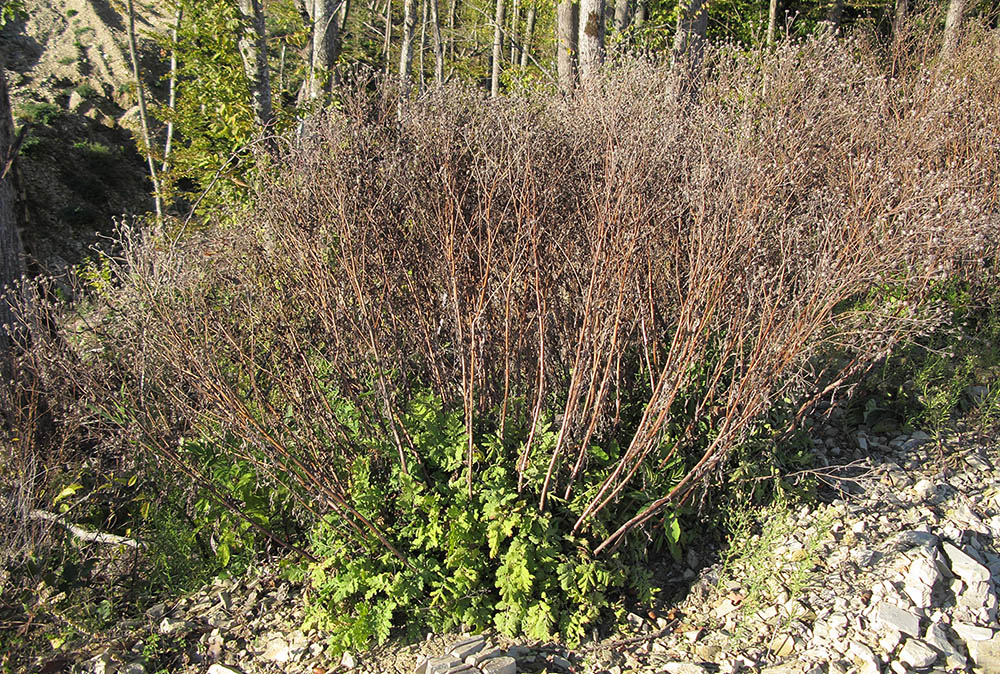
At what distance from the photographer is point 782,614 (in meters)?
3.03

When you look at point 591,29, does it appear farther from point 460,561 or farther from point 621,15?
point 460,561

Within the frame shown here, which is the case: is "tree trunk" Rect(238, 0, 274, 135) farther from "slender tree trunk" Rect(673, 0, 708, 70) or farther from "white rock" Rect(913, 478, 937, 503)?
"white rock" Rect(913, 478, 937, 503)

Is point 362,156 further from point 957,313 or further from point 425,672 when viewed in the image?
point 957,313

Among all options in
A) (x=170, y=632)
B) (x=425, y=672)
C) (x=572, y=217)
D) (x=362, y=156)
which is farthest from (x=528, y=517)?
(x=362, y=156)

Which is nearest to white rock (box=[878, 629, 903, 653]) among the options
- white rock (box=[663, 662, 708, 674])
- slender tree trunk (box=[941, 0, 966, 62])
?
white rock (box=[663, 662, 708, 674])

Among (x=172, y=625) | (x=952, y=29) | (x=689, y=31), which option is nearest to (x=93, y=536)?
(x=172, y=625)

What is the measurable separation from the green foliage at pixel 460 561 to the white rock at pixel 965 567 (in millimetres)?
1398

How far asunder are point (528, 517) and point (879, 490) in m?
2.03

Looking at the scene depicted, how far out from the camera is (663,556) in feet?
11.7

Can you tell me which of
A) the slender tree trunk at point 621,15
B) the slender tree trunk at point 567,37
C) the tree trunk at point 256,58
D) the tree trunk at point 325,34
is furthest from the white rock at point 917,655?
the slender tree trunk at point 621,15

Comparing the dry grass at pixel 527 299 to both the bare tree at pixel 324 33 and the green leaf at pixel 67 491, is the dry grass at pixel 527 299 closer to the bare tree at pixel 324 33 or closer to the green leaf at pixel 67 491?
the green leaf at pixel 67 491

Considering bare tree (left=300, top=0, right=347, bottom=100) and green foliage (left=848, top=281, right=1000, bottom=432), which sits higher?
bare tree (left=300, top=0, right=347, bottom=100)

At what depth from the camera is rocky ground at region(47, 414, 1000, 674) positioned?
9.31ft

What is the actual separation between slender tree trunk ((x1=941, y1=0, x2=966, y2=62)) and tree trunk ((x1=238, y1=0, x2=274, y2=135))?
679 cm
